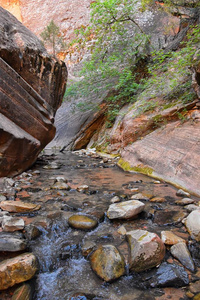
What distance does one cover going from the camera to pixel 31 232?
2322 mm

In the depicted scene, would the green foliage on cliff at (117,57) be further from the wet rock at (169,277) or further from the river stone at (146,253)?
the wet rock at (169,277)

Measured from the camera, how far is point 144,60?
12.0 metres

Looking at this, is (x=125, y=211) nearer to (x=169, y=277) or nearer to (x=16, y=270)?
(x=169, y=277)

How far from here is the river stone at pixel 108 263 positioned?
1.71 metres

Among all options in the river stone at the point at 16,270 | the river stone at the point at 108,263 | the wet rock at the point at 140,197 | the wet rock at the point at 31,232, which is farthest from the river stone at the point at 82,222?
the wet rock at the point at 140,197

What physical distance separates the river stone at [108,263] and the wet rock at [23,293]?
631 millimetres

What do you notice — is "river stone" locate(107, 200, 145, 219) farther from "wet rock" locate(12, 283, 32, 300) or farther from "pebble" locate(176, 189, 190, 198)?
"wet rock" locate(12, 283, 32, 300)

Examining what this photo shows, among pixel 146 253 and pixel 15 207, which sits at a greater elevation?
pixel 146 253

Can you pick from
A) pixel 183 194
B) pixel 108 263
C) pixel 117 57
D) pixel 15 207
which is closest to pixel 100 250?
pixel 108 263

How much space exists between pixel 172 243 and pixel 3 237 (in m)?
2.00

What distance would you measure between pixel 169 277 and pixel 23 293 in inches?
53.2

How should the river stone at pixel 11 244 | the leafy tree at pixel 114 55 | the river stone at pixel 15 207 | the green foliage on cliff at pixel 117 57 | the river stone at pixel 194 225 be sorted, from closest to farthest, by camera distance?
the river stone at pixel 11 244 → the river stone at pixel 194 225 → the river stone at pixel 15 207 → the green foliage on cliff at pixel 117 57 → the leafy tree at pixel 114 55

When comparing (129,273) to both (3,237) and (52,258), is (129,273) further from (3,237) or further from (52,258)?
(3,237)

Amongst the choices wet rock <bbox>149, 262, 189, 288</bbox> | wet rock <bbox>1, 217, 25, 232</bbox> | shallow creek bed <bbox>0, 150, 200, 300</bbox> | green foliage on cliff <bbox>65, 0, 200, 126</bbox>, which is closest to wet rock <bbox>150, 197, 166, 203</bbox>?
shallow creek bed <bbox>0, 150, 200, 300</bbox>
